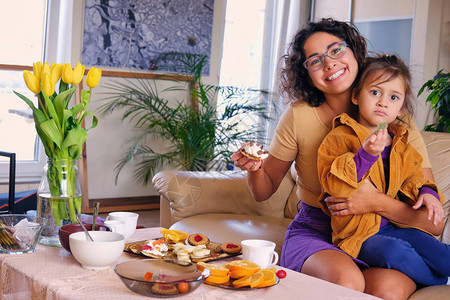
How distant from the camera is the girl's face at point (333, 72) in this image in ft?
6.40

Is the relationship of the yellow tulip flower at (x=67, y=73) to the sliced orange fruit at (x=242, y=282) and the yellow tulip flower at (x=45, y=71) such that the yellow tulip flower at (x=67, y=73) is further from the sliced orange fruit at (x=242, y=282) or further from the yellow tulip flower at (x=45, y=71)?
the sliced orange fruit at (x=242, y=282)

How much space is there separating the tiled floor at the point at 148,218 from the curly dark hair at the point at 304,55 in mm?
2345

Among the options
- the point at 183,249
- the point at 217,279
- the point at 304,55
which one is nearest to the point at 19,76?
the point at 304,55

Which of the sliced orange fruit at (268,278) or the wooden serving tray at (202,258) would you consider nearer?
the sliced orange fruit at (268,278)

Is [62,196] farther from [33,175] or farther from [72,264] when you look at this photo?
[33,175]

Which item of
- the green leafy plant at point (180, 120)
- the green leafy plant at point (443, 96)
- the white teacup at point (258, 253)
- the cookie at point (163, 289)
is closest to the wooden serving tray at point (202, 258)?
the white teacup at point (258, 253)

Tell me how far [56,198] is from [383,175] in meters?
0.97

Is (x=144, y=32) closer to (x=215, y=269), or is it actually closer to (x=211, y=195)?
(x=211, y=195)

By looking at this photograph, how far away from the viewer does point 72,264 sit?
4.75 ft

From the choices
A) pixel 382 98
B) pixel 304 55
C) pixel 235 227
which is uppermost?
pixel 304 55

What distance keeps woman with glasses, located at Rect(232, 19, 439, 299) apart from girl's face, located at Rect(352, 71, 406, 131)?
0.12m

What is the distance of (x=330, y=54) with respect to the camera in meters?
1.99


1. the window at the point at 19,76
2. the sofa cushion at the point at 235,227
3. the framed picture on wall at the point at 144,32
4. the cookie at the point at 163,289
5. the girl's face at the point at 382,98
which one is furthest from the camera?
the framed picture on wall at the point at 144,32

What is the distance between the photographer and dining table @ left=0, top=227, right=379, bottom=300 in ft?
4.15
